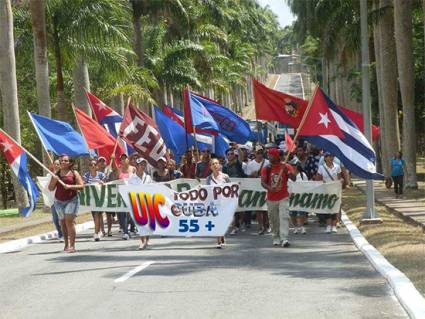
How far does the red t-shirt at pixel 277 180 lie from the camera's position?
50.5ft

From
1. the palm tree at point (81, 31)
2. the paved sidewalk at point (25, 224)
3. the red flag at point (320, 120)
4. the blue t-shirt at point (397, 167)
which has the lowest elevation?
the paved sidewalk at point (25, 224)

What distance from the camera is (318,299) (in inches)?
387

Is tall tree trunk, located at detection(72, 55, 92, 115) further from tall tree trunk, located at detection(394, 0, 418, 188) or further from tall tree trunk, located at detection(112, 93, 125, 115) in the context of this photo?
tall tree trunk, located at detection(394, 0, 418, 188)

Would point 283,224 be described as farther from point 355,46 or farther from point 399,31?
point 355,46

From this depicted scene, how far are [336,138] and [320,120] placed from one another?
0.43 m

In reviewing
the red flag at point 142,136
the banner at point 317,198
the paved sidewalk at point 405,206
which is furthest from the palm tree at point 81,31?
the banner at point 317,198

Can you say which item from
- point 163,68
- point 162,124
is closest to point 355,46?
point 163,68

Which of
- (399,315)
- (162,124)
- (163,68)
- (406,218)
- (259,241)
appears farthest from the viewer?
(163,68)

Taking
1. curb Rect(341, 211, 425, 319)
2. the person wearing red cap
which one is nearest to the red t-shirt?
the person wearing red cap

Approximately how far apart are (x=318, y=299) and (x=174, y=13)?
112ft

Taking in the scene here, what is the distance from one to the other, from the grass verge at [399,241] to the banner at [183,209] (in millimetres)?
2634

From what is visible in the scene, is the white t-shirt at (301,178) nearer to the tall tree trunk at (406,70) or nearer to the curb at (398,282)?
the curb at (398,282)

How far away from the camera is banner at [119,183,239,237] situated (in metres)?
15.7

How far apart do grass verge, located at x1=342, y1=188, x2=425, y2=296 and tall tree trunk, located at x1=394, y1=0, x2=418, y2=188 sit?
24.4ft
